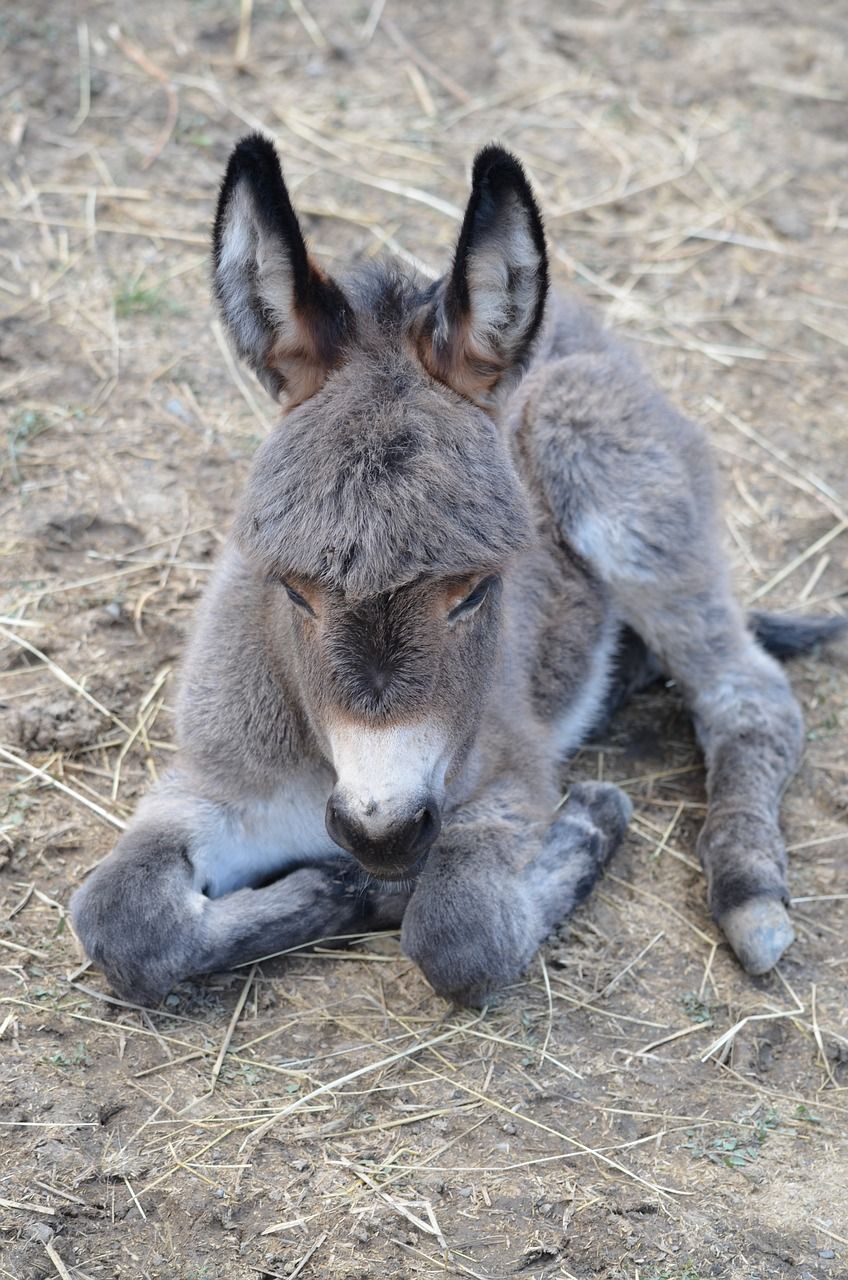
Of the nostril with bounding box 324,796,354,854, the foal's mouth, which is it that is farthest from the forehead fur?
the foal's mouth

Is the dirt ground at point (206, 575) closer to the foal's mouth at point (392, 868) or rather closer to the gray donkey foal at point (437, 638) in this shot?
the gray donkey foal at point (437, 638)

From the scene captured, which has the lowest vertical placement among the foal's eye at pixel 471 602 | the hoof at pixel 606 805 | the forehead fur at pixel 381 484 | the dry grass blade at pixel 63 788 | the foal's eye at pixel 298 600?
the hoof at pixel 606 805

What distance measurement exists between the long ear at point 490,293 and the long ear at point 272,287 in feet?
0.88

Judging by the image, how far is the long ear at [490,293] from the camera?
138 inches

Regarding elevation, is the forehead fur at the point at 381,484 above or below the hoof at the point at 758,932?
above

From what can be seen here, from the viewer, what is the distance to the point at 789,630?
5691 millimetres

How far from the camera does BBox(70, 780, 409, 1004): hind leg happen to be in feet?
12.8

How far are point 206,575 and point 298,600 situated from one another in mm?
2080

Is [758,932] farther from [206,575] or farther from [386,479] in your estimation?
[206,575]

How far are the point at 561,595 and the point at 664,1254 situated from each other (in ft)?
7.89

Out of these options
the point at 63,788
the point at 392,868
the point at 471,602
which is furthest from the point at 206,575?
the point at 392,868

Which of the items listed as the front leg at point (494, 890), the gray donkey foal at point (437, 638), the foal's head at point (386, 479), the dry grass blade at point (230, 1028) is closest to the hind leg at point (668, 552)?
the gray donkey foal at point (437, 638)

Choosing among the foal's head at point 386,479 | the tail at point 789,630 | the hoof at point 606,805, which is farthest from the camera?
the tail at point 789,630

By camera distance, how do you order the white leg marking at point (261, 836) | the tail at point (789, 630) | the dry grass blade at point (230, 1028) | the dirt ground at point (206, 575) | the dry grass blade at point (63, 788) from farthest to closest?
the tail at point (789, 630) < the dry grass blade at point (63, 788) < the white leg marking at point (261, 836) < the dry grass blade at point (230, 1028) < the dirt ground at point (206, 575)
